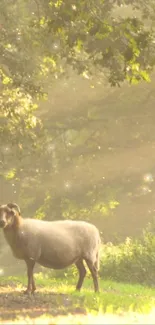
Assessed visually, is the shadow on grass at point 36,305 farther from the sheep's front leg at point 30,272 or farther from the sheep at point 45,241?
the sheep at point 45,241

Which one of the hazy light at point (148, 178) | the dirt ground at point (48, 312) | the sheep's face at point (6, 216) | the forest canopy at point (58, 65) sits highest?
the hazy light at point (148, 178)

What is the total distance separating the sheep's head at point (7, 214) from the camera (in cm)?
1183

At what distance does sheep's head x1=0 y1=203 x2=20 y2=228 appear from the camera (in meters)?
11.8

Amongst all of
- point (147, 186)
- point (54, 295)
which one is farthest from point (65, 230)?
point (147, 186)

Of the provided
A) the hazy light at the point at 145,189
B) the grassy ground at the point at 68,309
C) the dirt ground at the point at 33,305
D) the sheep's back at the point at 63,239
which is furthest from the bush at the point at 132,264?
Result: the hazy light at the point at 145,189

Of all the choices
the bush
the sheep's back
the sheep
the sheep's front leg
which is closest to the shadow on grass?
the sheep's front leg

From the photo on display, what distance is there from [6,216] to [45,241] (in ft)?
3.54

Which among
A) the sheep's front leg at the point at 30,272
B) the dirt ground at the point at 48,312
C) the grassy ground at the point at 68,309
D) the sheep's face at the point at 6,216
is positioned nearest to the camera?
the dirt ground at the point at 48,312

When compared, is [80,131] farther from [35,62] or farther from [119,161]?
[35,62]

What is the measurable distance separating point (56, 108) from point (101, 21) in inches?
981

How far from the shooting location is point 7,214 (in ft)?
39.6

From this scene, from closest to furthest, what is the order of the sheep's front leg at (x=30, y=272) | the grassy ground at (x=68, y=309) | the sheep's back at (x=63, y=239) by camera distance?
1. the grassy ground at (x=68, y=309)
2. the sheep's front leg at (x=30, y=272)
3. the sheep's back at (x=63, y=239)

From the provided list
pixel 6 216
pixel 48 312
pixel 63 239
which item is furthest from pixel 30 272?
pixel 48 312

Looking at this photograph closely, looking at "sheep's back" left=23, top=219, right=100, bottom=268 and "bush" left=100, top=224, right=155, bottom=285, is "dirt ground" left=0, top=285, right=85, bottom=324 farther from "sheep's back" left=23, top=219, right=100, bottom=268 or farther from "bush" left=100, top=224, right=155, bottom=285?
"bush" left=100, top=224, right=155, bottom=285
